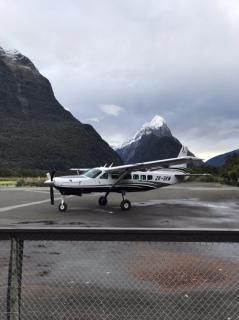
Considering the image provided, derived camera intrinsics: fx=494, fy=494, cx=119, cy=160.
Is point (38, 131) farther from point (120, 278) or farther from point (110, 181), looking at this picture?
point (120, 278)

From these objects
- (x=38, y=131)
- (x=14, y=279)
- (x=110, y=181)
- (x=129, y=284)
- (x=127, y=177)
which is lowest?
(x=129, y=284)

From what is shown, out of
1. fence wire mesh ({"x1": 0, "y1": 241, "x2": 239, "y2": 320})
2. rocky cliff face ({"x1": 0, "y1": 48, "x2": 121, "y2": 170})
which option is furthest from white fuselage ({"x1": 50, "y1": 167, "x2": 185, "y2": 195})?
rocky cliff face ({"x1": 0, "y1": 48, "x2": 121, "y2": 170})

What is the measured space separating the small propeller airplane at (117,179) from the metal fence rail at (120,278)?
1199cm

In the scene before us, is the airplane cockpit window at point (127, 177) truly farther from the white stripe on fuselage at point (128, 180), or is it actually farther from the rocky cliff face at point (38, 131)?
the rocky cliff face at point (38, 131)

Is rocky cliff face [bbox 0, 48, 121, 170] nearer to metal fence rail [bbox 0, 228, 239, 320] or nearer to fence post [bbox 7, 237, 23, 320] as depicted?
metal fence rail [bbox 0, 228, 239, 320]

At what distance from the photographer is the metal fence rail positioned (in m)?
4.02

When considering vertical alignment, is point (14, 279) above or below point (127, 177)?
below

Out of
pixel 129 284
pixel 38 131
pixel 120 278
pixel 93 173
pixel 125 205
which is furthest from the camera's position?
pixel 38 131

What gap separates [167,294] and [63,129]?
148 m

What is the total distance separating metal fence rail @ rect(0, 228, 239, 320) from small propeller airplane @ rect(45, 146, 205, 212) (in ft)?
39.3

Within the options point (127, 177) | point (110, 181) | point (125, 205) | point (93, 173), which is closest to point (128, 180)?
point (127, 177)

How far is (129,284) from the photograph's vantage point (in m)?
6.81

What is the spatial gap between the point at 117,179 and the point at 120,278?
15723 mm

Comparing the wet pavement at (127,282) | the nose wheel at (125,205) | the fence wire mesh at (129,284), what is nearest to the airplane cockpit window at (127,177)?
the nose wheel at (125,205)
